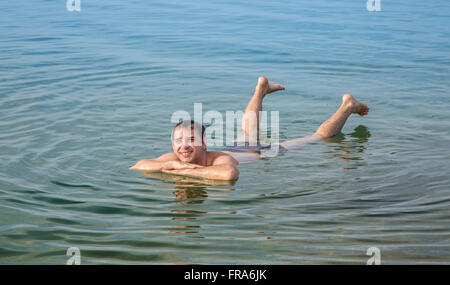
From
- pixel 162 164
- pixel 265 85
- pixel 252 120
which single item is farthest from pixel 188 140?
pixel 265 85

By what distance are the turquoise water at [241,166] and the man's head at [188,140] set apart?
1.03ft

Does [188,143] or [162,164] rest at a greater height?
[188,143]

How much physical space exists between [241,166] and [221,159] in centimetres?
51

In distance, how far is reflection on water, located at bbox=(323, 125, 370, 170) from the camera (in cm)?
749

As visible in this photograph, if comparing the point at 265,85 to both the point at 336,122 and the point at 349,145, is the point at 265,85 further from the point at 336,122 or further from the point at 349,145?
the point at 349,145

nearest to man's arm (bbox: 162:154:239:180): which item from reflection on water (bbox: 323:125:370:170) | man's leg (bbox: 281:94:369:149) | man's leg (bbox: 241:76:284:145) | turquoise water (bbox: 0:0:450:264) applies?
turquoise water (bbox: 0:0:450:264)

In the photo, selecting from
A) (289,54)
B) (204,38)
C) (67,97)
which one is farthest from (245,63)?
(67,97)

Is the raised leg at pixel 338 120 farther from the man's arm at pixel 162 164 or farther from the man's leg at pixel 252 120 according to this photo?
the man's arm at pixel 162 164

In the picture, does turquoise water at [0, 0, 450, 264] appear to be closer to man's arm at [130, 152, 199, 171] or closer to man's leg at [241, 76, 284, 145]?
man's arm at [130, 152, 199, 171]

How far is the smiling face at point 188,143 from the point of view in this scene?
650 centimetres

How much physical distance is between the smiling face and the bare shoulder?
187 millimetres

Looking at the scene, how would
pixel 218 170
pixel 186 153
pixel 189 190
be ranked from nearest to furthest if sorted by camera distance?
1. pixel 189 190
2. pixel 218 170
3. pixel 186 153

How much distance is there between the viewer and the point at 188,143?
6535mm

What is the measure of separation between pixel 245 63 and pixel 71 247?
29.8 ft
